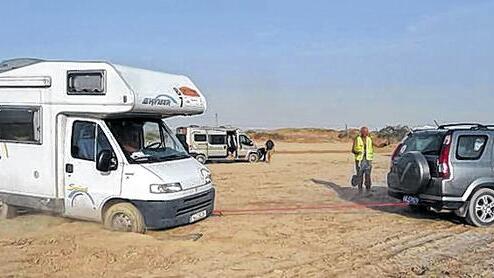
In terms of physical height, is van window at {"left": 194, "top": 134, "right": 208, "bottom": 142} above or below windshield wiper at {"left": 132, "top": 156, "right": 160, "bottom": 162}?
below

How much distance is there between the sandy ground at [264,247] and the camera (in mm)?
7562

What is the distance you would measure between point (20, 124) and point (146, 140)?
2.11m

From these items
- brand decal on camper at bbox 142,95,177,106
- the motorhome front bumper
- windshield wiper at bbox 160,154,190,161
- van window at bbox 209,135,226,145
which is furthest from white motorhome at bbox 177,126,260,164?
the motorhome front bumper

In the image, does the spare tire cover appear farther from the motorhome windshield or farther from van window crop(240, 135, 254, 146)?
van window crop(240, 135, 254, 146)

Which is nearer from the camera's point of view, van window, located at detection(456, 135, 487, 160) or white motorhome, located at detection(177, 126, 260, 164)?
van window, located at detection(456, 135, 487, 160)

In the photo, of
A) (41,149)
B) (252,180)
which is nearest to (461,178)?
(41,149)

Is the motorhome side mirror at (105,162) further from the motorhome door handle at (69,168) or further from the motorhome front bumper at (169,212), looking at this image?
the motorhome front bumper at (169,212)

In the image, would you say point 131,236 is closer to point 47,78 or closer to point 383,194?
point 47,78

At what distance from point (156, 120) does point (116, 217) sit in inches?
77.5

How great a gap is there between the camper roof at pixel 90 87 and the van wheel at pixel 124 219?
4.99ft

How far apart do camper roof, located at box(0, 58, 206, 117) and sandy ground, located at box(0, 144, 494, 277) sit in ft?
6.61

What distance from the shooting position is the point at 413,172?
1114 cm

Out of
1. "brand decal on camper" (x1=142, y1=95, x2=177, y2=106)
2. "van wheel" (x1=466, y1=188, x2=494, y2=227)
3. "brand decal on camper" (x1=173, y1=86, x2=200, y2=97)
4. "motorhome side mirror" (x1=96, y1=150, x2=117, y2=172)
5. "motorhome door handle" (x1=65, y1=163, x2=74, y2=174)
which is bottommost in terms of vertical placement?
"van wheel" (x1=466, y1=188, x2=494, y2=227)

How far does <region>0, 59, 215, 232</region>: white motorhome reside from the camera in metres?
9.34
